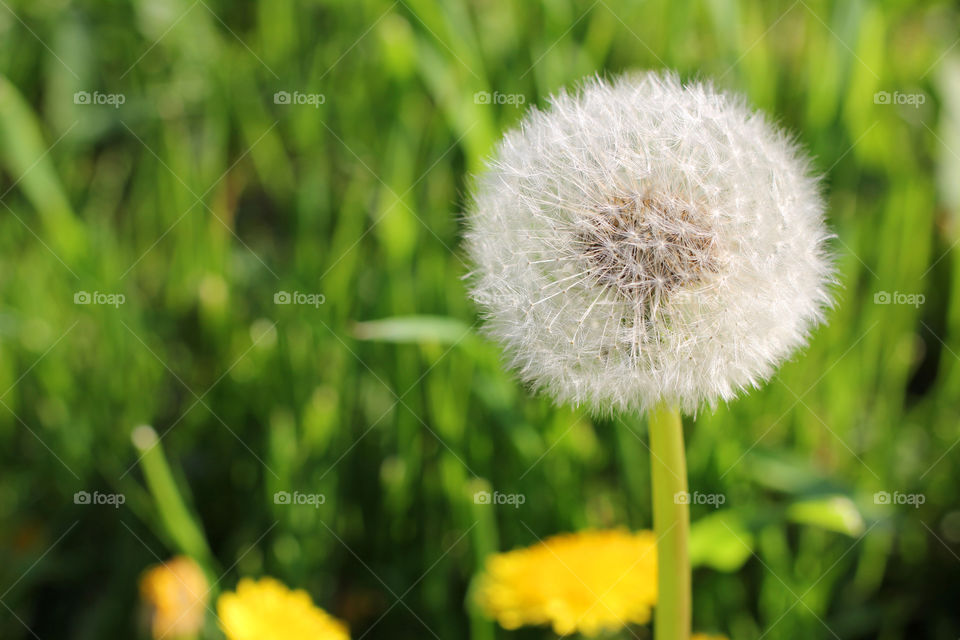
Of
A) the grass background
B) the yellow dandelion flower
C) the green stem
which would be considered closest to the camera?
the green stem

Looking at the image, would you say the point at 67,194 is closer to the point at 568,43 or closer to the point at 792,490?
the point at 568,43

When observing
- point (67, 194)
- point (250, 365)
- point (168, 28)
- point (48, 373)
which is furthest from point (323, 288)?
point (168, 28)

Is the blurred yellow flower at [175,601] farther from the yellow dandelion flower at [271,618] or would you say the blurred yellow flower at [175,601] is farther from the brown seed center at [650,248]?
the brown seed center at [650,248]

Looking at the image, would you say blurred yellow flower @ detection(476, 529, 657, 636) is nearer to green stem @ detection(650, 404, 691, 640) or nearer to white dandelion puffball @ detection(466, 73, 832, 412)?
green stem @ detection(650, 404, 691, 640)

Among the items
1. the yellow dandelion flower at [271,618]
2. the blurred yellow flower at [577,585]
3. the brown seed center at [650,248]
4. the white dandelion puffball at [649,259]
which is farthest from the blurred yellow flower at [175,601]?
the brown seed center at [650,248]

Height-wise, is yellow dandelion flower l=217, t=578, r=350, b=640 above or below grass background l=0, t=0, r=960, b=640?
below

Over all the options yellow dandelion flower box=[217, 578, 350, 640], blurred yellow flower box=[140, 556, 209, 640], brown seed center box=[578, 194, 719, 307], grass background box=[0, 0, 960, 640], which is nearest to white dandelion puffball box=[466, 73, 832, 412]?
brown seed center box=[578, 194, 719, 307]

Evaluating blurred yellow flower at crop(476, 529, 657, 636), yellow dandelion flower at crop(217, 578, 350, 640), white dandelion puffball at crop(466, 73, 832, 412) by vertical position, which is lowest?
yellow dandelion flower at crop(217, 578, 350, 640)
